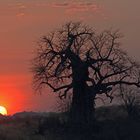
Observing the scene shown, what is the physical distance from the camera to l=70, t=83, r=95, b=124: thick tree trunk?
53.1 meters

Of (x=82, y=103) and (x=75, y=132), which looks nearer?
(x=75, y=132)

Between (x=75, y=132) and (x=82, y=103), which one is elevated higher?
(x=82, y=103)

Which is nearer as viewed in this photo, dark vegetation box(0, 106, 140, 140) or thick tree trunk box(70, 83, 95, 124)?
dark vegetation box(0, 106, 140, 140)

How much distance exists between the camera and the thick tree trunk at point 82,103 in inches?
2092

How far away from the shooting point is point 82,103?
54.4m

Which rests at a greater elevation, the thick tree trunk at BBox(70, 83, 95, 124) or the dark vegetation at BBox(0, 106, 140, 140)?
the thick tree trunk at BBox(70, 83, 95, 124)

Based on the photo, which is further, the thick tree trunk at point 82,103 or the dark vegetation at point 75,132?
the thick tree trunk at point 82,103

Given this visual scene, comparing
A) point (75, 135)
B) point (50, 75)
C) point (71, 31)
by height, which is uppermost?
point (71, 31)

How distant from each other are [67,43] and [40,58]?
8.89 ft

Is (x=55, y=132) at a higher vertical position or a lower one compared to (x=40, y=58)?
lower

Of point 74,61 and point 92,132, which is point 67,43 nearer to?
point 74,61

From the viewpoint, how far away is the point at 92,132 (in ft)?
143

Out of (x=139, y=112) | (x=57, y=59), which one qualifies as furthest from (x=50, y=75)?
(x=139, y=112)

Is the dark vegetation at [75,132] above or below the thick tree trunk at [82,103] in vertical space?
below
